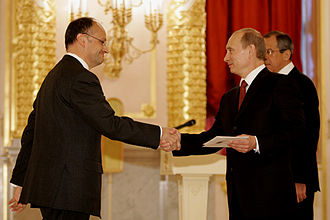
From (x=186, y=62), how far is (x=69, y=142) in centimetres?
304

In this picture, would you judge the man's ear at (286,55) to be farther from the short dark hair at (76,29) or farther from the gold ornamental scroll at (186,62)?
the gold ornamental scroll at (186,62)

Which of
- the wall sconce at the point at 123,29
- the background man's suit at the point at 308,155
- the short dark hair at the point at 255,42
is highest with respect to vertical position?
the wall sconce at the point at 123,29

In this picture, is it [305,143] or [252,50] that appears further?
[305,143]

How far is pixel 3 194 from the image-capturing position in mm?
5324

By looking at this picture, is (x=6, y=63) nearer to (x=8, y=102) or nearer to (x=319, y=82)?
(x=8, y=102)

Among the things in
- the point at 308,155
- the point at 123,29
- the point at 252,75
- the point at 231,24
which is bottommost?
the point at 308,155

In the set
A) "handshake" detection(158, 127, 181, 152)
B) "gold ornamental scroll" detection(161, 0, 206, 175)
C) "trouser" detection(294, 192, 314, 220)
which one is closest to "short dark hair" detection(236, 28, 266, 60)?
"handshake" detection(158, 127, 181, 152)

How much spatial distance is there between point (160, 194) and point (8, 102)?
1900 millimetres

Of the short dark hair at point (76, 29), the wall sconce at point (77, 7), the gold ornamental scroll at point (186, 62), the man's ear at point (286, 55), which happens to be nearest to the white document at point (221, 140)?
the short dark hair at point (76, 29)

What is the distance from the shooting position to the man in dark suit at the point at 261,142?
2947 mm

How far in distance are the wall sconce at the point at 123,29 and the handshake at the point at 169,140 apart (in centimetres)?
224

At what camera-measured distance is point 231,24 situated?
5.79 m

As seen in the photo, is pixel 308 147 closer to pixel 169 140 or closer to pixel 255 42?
pixel 255 42

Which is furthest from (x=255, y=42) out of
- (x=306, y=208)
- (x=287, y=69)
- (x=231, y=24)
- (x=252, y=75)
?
(x=231, y=24)
